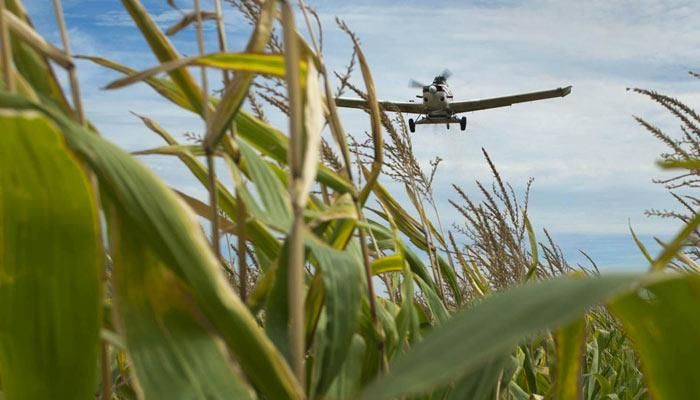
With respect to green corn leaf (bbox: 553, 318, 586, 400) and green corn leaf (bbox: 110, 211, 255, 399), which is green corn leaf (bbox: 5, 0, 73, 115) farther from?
green corn leaf (bbox: 553, 318, 586, 400)

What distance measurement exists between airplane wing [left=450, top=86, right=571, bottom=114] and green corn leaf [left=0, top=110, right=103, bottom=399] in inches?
601

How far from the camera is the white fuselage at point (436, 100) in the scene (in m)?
20.9

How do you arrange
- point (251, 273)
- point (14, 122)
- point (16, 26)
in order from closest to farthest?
A: point (14, 122)
point (16, 26)
point (251, 273)

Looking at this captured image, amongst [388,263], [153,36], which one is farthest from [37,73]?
[388,263]

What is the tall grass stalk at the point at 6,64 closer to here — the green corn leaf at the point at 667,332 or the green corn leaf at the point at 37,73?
the green corn leaf at the point at 37,73

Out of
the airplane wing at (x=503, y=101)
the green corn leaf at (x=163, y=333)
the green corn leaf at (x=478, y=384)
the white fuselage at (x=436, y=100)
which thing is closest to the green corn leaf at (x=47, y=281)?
the green corn leaf at (x=163, y=333)

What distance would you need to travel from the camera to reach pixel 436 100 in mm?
20984

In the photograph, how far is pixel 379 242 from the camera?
51.4 inches

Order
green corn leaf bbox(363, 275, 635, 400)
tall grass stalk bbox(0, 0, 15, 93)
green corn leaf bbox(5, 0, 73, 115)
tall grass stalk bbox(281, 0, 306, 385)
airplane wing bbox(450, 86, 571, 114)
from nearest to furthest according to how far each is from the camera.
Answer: green corn leaf bbox(363, 275, 635, 400) < tall grass stalk bbox(281, 0, 306, 385) < tall grass stalk bbox(0, 0, 15, 93) < green corn leaf bbox(5, 0, 73, 115) < airplane wing bbox(450, 86, 571, 114)

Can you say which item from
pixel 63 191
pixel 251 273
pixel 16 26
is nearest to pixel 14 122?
pixel 63 191

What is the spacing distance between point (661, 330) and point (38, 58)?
2.02 ft

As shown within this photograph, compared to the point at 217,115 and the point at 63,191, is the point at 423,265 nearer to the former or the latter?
the point at 217,115

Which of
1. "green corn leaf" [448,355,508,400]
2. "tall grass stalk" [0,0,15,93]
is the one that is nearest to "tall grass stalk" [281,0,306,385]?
"tall grass stalk" [0,0,15,93]

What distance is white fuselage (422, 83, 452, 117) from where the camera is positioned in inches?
821
